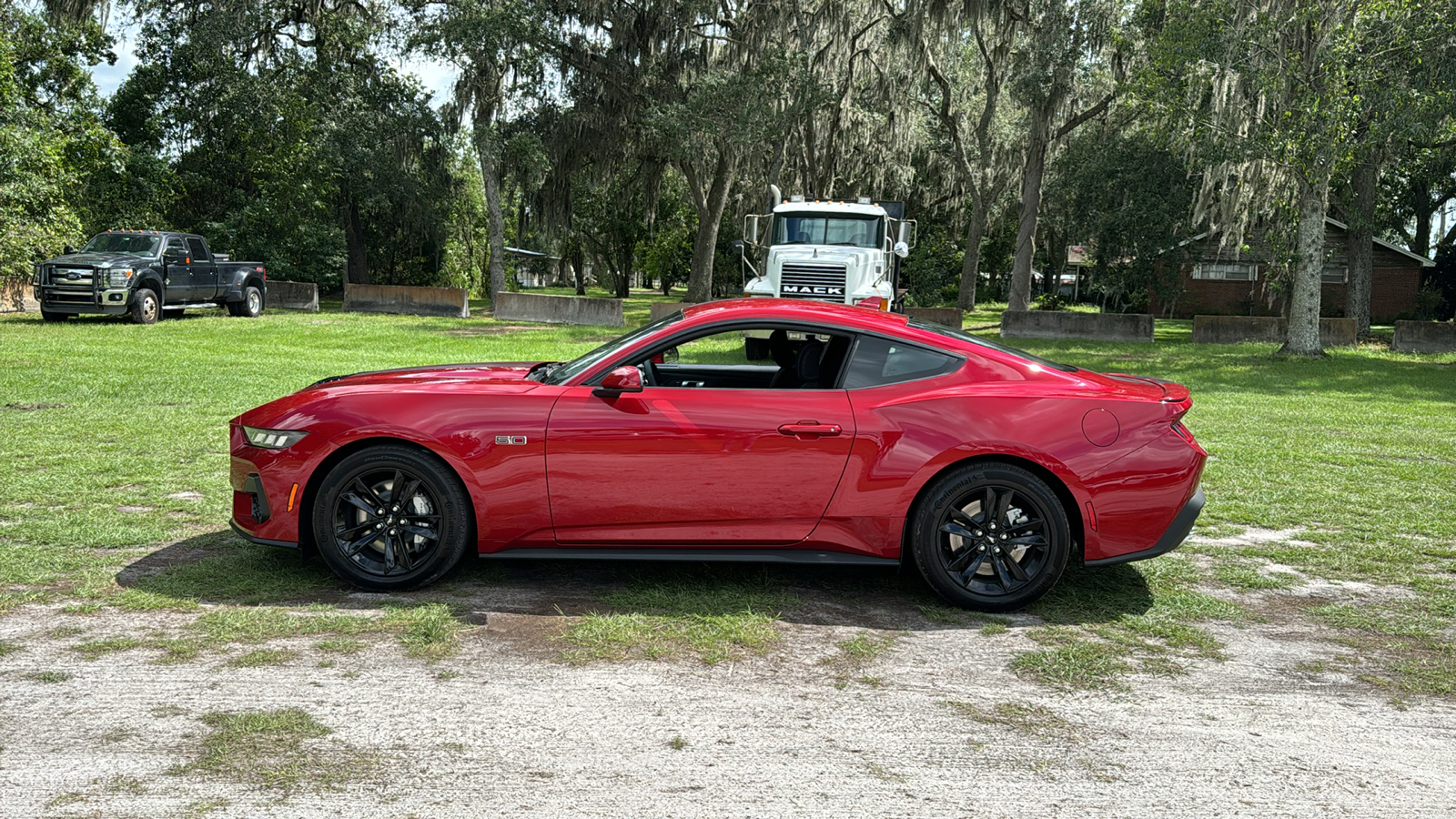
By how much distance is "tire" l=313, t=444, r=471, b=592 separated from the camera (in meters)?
5.04

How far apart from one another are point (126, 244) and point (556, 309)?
969 centimetres

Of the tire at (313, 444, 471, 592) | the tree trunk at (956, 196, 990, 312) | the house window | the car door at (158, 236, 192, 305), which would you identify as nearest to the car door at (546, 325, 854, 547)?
the tire at (313, 444, 471, 592)

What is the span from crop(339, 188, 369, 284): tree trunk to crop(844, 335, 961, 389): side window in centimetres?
3357

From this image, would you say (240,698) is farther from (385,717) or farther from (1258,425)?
(1258,425)

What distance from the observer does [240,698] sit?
152 inches

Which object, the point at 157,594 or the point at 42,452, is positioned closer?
the point at 157,594

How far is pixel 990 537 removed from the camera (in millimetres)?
5070

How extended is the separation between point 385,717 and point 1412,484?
787 centimetres

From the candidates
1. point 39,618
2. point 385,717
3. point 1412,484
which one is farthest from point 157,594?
point 1412,484

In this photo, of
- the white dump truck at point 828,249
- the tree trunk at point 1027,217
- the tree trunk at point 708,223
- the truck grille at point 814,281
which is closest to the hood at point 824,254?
the white dump truck at point 828,249

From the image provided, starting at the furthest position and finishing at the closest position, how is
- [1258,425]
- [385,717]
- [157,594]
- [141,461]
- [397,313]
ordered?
[397,313]
[1258,425]
[141,461]
[157,594]
[385,717]

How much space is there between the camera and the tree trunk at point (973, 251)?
3759 centimetres

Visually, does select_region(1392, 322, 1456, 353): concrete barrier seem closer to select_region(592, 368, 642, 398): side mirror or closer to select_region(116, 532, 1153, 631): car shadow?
select_region(116, 532, 1153, 631): car shadow

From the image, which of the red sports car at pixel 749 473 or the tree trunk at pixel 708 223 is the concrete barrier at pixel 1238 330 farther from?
the red sports car at pixel 749 473
